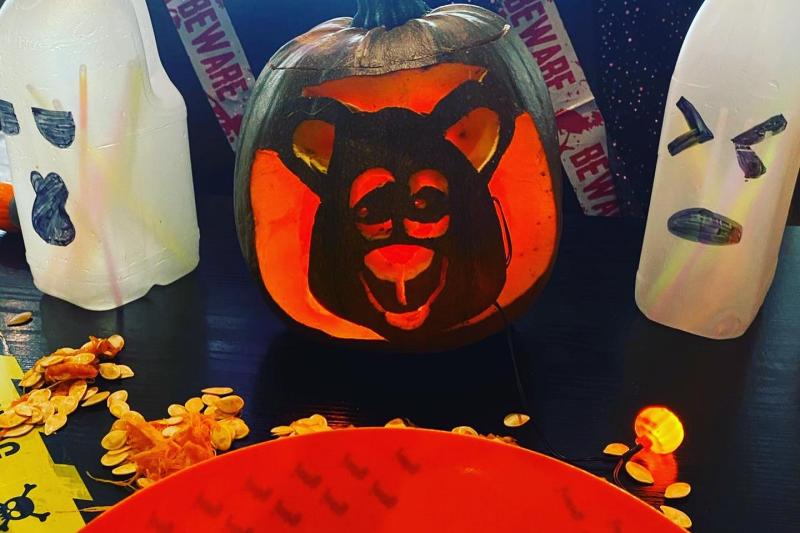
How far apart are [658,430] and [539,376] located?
0.11 m

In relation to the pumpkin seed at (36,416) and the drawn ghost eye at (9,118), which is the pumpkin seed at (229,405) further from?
the drawn ghost eye at (9,118)

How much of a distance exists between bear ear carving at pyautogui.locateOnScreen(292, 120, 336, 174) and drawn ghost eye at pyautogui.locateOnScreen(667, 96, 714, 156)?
0.97 feet

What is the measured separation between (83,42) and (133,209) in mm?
164

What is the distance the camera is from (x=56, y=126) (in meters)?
0.68

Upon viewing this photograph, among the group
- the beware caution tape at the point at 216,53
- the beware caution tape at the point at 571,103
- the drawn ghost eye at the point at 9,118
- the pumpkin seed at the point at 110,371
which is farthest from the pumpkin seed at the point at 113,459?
the beware caution tape at the point at 571,103

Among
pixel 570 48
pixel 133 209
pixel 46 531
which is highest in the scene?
pixel 570 48

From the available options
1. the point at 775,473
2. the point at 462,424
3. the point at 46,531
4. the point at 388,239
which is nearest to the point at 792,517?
the point at 775,473

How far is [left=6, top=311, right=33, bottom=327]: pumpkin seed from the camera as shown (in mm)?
740

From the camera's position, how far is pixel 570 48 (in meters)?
0.99

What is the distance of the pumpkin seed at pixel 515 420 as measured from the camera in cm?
59

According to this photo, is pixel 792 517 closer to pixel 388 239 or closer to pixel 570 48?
pixel 388 239

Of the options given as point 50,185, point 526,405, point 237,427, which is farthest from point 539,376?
point 50,185

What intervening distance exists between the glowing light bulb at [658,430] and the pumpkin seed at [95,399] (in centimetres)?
43

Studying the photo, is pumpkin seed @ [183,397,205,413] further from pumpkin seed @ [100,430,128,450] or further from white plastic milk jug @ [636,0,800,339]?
white plastic milk jug @ [636,0,800,339]
